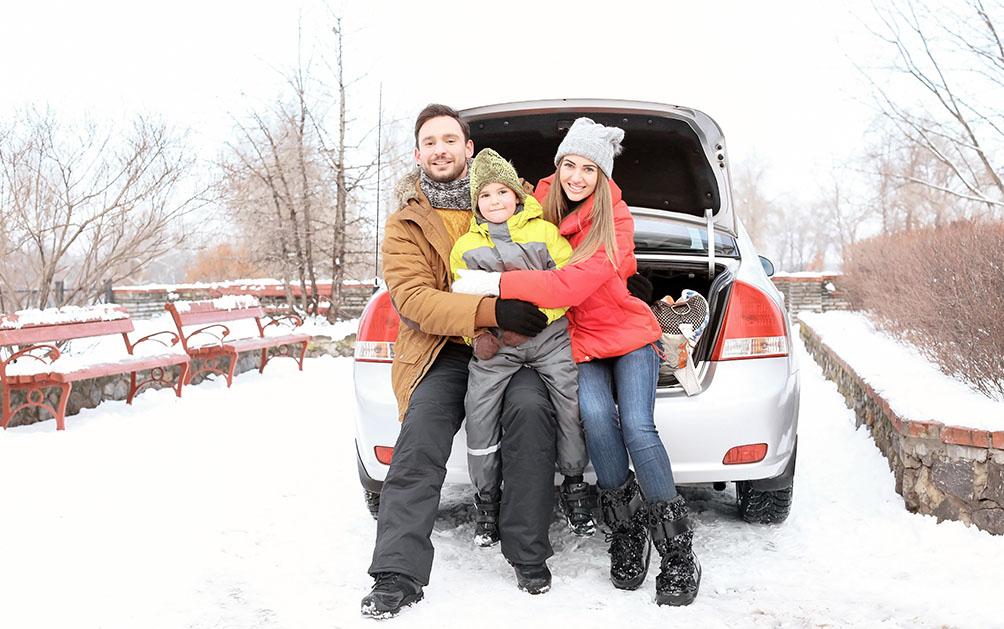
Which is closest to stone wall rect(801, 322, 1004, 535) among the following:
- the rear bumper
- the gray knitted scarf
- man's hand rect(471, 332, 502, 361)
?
the rear bumper

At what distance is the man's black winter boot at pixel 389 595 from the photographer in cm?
248

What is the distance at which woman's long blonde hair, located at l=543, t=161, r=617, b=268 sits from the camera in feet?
9.18

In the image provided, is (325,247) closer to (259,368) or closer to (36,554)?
(259,368)

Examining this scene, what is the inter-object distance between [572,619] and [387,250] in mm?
1544

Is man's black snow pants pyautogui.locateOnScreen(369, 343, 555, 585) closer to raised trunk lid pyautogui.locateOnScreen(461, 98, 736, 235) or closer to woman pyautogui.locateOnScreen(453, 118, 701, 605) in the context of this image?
woman pyautogui.locateOnScreen(453, 118, 701, 605)

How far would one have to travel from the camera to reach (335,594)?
273 centimetres

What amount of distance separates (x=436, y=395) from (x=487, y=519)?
0.62 metres

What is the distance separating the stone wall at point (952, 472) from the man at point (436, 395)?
184cm

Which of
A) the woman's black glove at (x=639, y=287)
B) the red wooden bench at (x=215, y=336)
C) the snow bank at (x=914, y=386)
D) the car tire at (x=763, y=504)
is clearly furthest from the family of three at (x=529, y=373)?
the red wooden bench at (x=215, y=336)

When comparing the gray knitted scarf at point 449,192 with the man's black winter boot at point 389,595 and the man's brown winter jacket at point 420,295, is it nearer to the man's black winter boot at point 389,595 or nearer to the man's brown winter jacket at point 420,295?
the man's brown winter jacket at point 420,295

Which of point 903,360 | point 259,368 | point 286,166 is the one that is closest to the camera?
point 903,360

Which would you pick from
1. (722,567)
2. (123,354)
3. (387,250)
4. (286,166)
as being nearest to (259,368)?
(123,354)

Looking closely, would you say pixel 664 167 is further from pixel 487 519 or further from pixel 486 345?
pixel 487 519

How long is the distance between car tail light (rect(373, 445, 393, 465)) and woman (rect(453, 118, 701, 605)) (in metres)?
0.70
